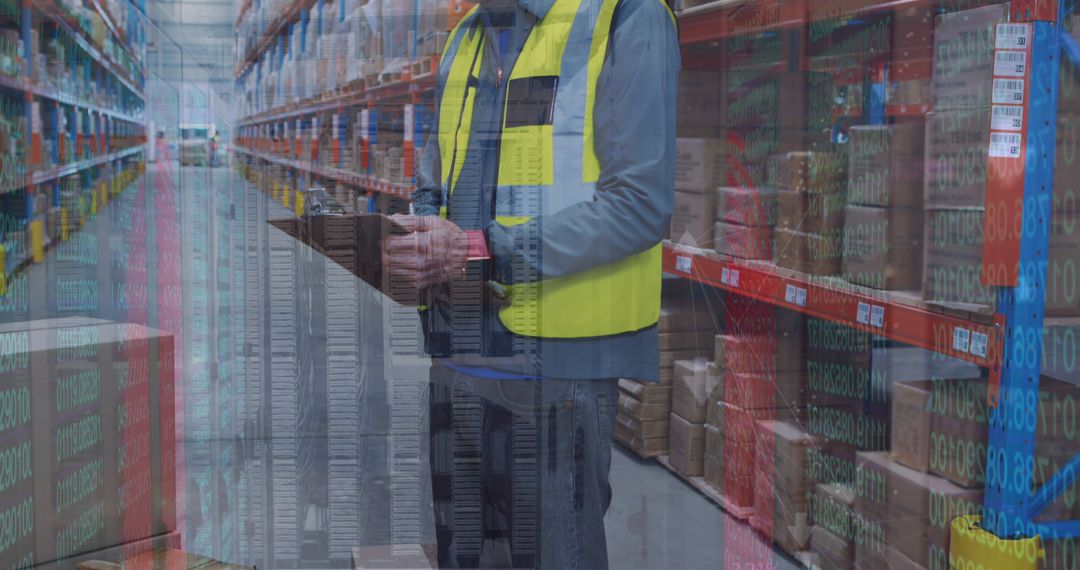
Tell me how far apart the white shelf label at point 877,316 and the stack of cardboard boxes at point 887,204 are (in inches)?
1.9

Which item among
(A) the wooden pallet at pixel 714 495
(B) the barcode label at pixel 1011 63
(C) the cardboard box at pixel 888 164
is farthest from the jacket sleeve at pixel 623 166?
(A) the wooden pallet at pixel 714 495

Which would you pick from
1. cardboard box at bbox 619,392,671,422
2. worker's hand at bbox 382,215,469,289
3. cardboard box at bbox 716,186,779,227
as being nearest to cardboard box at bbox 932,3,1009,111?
cardboard box at bbox 716,186,779,227

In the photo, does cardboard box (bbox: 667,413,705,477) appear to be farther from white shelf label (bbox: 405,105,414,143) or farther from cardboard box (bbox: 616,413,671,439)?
white shelf label (bbox: 405,105,414,143)

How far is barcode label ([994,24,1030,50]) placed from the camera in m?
1.70

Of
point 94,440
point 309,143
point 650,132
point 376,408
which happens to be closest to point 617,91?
point 650,132

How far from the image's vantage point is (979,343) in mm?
1828

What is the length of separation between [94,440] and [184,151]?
1.28 feet

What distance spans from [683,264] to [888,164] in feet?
3.39

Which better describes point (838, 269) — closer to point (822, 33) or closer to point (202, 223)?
point (822, 33)

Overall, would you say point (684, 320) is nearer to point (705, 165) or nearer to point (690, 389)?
point (690, 389)

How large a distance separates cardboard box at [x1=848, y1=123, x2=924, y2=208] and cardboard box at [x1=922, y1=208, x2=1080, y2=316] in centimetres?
14

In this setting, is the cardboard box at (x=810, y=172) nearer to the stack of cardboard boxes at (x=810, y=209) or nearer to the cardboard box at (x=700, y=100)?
the stack of cardboard boxes at (x=810, y=209)

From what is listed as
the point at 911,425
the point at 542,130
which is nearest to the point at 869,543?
the point at 911,425

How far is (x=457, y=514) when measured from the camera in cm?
129
